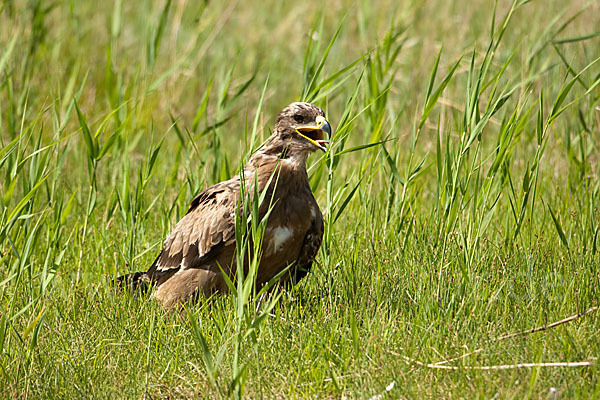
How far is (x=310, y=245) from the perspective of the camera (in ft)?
13.0

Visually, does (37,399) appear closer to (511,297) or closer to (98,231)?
(98,231)

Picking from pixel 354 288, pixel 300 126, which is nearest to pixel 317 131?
pixel 300 126

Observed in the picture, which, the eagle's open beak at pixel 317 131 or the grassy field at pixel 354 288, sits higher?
the eagle's open beak at pixel 317 131

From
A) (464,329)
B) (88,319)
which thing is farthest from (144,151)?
(464,329)

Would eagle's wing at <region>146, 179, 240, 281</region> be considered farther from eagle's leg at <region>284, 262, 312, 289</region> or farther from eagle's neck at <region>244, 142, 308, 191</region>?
eagle's leg at <region>284, 262, 312, 289</region>

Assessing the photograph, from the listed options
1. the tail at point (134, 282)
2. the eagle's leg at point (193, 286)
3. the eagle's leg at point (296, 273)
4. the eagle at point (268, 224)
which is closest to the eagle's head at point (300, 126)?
the eagle at point (268, 224)

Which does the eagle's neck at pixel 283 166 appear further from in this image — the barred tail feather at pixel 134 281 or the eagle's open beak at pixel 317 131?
the barred tail feather at pixel 134 281

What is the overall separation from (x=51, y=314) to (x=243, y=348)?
1.09 m

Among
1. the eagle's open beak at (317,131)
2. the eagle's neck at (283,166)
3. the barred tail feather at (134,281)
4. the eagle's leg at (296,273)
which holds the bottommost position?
the barred tail feather at (134,281)

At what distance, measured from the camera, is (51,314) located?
11.9 feet

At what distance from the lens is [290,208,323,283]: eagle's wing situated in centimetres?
396

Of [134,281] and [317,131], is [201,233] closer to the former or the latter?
[134,281]

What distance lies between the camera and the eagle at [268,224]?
3.88 metres

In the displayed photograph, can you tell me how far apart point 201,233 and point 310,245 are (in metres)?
0.59
